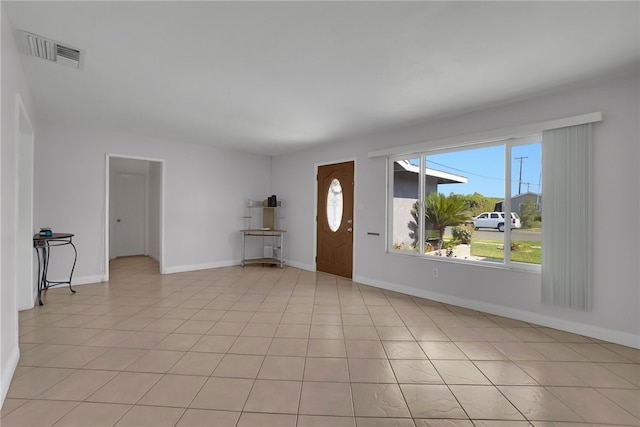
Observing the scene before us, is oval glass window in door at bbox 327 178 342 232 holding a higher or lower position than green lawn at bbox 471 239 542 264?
higher

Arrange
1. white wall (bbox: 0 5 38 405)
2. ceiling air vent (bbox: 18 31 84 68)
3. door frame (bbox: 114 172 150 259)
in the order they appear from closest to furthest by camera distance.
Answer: white wall (bbox: 0 5 38 405) < ceiling air vent (bbox: 18 31 84 68) < door frame (bbox: 114 172 150 259)

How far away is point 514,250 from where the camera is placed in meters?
3.52

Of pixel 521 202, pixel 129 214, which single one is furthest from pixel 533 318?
pixel 129 214

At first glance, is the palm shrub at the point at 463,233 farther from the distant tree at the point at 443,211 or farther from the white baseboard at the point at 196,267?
the white baseboard at the point at 196,267

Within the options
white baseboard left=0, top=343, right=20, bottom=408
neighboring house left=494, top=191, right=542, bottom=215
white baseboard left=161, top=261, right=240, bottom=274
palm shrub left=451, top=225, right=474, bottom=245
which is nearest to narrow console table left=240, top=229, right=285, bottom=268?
white baseboard left=161, top=261, right=240, bottom=274

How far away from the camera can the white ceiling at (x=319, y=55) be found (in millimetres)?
A: 1943

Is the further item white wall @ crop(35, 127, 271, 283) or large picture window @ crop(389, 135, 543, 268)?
white wall @ crop(35, 127, 271, 283)

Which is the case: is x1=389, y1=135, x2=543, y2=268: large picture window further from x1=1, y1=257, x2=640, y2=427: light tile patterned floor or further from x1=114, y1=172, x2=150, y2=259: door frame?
x1=114, y1=172, x2=150, y2=259: door frame

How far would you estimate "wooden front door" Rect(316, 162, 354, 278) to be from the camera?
536 cm

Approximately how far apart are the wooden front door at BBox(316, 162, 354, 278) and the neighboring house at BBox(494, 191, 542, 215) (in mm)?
2351

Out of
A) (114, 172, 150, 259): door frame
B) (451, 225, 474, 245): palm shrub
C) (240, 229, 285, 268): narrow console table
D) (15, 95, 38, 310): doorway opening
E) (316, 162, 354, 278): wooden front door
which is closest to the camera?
(15, 95, 38, 310): doorway opening

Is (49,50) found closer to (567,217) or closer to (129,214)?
(567,217)

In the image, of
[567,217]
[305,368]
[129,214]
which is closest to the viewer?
[305,368]

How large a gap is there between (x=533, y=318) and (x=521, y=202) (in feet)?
4.25
